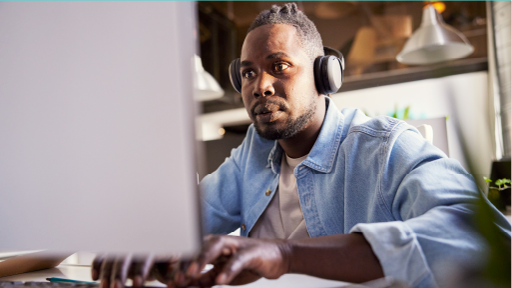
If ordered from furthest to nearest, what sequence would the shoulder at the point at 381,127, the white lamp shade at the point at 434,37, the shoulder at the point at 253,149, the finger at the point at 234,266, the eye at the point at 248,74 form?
the white lamp shade at the point at 434,37 → the shoulder at the point at 253,149 → the eye at the point at 248,74 → the shoulder at the point at 381,127 → the finger at the point at 234,266

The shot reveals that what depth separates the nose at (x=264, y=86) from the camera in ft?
3.39

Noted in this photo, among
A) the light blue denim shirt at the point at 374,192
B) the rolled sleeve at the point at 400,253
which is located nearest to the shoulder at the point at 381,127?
the light blue denim shirt at the point at 374,192

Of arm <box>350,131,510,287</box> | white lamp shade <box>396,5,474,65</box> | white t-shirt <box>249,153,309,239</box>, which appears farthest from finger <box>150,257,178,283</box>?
white lamp shade <box>396,5,474,65</box>

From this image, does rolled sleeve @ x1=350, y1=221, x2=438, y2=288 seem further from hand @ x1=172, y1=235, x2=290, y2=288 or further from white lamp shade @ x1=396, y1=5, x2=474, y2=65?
white lamp shade @ x1=396, y1=5, x2=474, y2=65

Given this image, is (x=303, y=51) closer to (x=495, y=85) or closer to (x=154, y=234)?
(x=154, y=234)

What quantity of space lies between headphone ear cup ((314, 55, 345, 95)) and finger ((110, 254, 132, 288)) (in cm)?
79

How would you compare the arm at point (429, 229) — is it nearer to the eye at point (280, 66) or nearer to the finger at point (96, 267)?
the finger at point (96, 267)

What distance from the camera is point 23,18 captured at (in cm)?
43

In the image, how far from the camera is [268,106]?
1.04 metres

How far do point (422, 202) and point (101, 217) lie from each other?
52cm

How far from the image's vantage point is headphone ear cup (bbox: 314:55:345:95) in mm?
1069

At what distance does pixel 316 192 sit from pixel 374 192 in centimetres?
17

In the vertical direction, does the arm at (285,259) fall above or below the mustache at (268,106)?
below

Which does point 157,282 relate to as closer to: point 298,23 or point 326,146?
point 326,146
